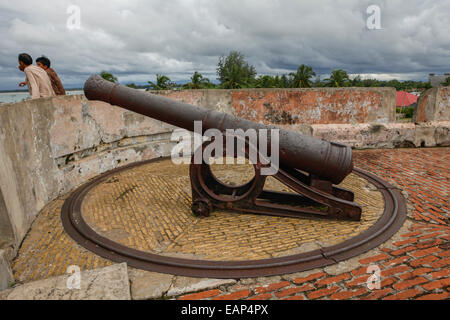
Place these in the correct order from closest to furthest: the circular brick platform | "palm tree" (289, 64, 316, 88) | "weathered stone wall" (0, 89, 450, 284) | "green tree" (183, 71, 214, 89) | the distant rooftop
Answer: the circular brick platform, "weathered stone wall" (0, 89, 450, 284), "green tree" (183, 71, 214, 89), "palm tree" (289, 64, 316, 88), the distant rooftop

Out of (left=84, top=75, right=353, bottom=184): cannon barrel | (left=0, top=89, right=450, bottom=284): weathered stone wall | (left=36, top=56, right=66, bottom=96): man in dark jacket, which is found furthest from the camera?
(left=36, top=56, right=66, bottom=96): man in dark jacket

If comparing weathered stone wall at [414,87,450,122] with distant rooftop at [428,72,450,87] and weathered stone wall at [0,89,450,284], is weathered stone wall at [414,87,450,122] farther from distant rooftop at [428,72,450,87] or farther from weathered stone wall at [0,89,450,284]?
distant rooftop at [428,72,450,87]

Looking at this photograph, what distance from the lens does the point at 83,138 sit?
5.41 meters

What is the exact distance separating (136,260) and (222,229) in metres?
1.05

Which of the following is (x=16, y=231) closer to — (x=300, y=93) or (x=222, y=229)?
(x=222, y=229)

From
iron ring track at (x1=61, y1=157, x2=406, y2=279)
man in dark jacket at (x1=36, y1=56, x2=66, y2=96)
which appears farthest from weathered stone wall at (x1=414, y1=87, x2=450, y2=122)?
man in dark jacket at (x1=36, y1=56, x2=66, y2=96)

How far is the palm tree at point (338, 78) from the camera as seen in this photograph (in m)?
42.3

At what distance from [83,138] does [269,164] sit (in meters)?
3.65

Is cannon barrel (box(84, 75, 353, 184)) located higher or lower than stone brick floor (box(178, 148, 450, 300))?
higher

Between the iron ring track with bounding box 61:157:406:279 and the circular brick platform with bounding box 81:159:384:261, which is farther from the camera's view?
the circular brick platform with bounding box 81:159:384:261

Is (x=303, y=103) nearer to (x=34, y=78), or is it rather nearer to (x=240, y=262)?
(x=240, y=262)

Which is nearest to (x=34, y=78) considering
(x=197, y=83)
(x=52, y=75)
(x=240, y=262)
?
(x=52, y=75)

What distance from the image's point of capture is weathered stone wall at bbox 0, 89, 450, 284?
11.1 ft

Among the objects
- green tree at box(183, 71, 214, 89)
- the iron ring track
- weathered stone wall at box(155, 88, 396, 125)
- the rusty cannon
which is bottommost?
the iron ring track
